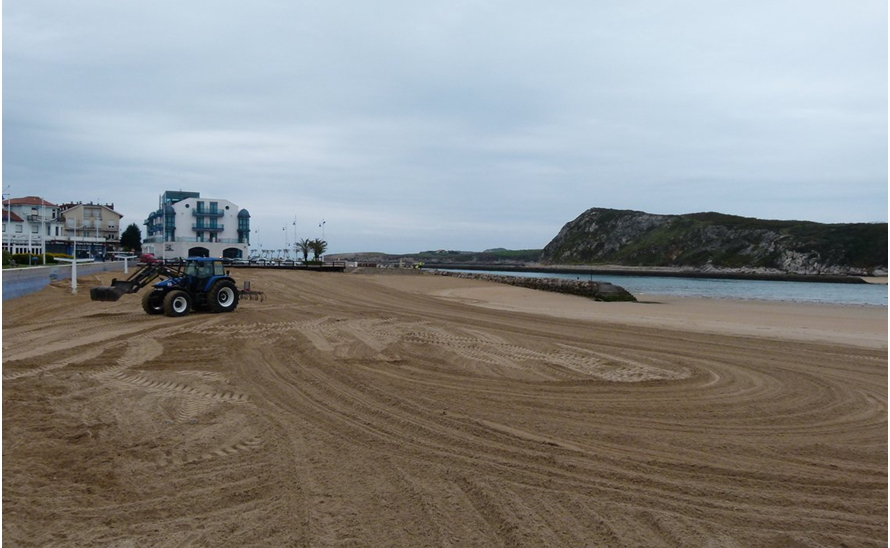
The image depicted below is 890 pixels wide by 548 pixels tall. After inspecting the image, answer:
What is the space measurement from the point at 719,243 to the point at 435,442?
115m

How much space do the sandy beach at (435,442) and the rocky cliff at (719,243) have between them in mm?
89462

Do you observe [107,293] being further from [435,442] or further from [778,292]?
[778,292]

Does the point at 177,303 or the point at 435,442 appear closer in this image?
the point at 435,442

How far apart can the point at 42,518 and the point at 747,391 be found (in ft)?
30.5

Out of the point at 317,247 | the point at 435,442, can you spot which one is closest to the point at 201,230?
the point at 317,247

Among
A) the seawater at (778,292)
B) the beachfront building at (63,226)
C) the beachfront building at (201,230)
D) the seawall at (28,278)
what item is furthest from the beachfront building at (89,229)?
the seawater at (778,292)

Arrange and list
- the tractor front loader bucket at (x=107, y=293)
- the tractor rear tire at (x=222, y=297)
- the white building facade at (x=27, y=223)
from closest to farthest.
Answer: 1. the tractor rear tire at (x=222, y=297)
2. the tractor front loader bucket at (x=107, y=293)
3. the white building facade at (x=27, y=223)

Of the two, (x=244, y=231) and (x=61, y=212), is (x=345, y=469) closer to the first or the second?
(x=244, y=231)

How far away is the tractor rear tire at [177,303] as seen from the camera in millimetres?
17922

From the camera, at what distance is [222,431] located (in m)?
7.08

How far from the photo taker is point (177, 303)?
1817 centimetres

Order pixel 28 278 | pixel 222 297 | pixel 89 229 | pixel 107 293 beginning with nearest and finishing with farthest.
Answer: pixel 222 297 < pixel 107 293 < pixel 28 278 < pixel 89 229

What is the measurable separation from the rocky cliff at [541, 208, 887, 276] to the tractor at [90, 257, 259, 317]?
298ft

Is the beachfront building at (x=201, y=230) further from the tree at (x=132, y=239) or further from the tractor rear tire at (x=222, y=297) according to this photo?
the tractor rear tire at (x=222, y=297)
